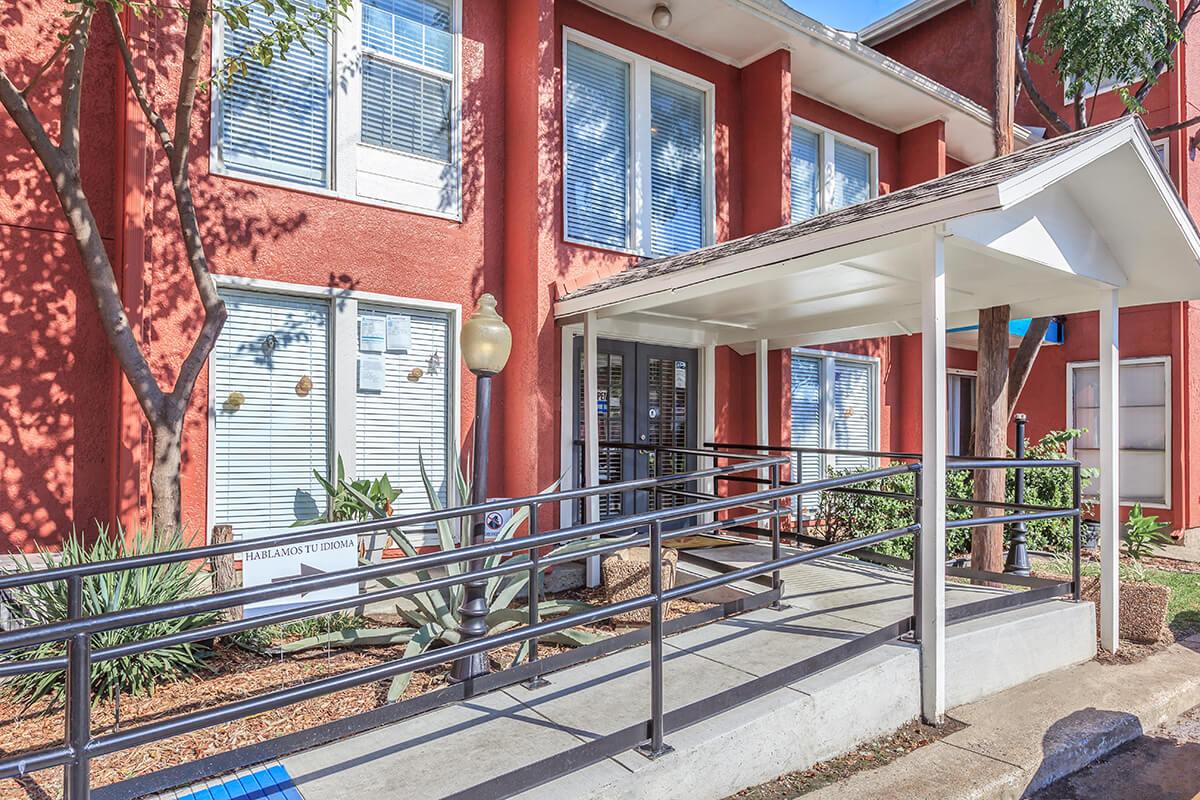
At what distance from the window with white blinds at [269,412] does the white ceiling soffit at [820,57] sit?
15.3 feet

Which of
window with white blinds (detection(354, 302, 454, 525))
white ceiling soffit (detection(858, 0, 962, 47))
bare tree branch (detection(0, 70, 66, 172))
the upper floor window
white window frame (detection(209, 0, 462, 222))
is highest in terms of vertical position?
white ceiling soffit (detection(858, 0, 962, 47))

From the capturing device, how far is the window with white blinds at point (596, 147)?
7.51 meters

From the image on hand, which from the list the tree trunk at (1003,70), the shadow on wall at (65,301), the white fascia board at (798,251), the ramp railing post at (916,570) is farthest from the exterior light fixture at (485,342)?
the tree trunk at (1003,70)

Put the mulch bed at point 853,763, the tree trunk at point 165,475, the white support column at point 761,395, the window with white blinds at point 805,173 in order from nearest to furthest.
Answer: the mulch bed at point 853,763
the tree trunk at point 165,475
the white support column at point 761,395
the window with white blinds at point 805,173

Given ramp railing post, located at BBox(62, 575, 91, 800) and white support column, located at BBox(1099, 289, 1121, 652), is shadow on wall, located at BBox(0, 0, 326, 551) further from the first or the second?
white support column, located at BBox(1099, 289, 1121, 652)

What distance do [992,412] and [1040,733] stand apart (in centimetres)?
326

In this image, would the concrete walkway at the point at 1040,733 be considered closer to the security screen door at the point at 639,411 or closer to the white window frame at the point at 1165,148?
the security screen door at the point at 639,411

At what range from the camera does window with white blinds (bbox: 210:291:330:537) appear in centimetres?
576

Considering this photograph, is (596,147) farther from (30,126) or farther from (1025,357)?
(1025,357)

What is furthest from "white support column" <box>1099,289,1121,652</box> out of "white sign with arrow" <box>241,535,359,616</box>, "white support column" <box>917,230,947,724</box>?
"white sign with arrow" <box>241,535,359,616</box>

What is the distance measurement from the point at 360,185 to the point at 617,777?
215 inches

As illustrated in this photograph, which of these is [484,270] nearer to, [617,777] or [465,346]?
[465,346]

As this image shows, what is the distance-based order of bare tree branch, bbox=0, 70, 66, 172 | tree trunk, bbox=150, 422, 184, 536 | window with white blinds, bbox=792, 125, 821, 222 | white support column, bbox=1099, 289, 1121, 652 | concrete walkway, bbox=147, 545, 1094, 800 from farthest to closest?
1. window with white blinds, bbox=792, 125, 821, 222
2. white support column, bbox=1099, 289, 1121, 652
3. tree trunk, bbox=150, 422, 184, 536
4. bare tree branch, bbox=0, 70, 66, 172
5. concrete walkway, bbox=147, 545, 1094, 800

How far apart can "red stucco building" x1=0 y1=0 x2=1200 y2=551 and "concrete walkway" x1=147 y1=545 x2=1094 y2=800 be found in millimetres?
2768
